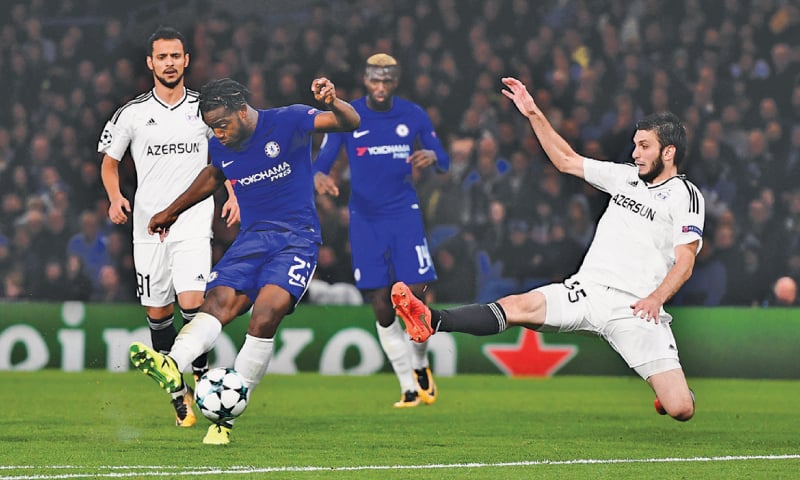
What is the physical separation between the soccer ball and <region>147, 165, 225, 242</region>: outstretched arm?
103 centimetres

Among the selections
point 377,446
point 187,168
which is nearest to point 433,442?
point 377,446

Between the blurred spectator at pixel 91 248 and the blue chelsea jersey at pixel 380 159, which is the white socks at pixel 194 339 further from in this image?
the blurred spectator at pixel 91 248

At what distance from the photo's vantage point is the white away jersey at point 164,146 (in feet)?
28.1

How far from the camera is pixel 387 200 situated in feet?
34.0

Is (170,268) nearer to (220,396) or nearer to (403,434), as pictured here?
(403,434)

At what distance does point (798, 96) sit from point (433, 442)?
9128 millimetres

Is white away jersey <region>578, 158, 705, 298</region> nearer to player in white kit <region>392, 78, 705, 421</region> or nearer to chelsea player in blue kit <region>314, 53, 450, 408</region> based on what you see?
player in white kit <region>392, 78, 705, 421</region>

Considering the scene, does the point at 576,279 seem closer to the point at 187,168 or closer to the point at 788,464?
the point at 788,464

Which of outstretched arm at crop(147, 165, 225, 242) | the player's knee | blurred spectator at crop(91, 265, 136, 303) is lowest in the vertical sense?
blurred spectator at crop(91, 265, 136, 303)

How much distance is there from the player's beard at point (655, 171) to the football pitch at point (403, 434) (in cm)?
148

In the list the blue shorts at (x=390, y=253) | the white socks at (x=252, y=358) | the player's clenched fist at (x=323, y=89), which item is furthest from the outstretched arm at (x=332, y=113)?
the blue shorts at (x=390, y=253)

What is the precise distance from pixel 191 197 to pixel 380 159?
10.1 feet

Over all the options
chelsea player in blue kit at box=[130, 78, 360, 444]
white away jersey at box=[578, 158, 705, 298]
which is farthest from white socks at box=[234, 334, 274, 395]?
Answer: white away jersey at box=[578, 158, 705, 298]

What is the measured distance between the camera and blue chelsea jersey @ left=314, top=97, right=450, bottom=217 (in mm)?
10375
